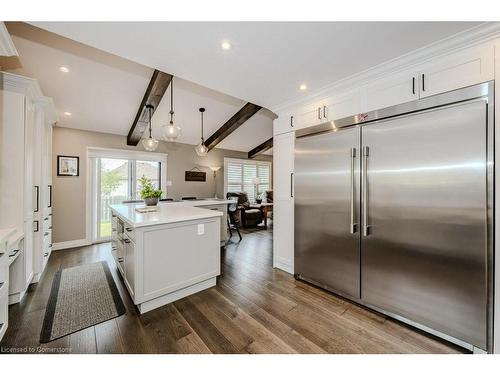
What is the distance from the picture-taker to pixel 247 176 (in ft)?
24.5

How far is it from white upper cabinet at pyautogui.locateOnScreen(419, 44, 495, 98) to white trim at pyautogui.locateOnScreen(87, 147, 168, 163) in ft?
17.1

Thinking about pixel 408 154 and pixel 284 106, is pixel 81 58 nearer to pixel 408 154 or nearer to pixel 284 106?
pixel 284 106

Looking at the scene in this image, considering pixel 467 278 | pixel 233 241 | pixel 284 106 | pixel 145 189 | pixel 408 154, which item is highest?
pixel 284 106

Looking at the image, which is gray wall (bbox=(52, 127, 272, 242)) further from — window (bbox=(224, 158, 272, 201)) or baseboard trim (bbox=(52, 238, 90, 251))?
window (bbox=(224, 158, 272, 201))

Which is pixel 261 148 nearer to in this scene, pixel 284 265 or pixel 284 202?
pixel 284 202

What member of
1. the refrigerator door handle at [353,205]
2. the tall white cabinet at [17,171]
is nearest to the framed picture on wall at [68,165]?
the tall white cabinet at [17,171]

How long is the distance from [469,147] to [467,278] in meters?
0.98

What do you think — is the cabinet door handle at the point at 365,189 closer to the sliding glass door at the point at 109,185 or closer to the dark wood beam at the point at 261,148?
the dark wood beam at the point at 261,148

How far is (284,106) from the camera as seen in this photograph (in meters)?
2.93

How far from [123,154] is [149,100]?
6.58ft

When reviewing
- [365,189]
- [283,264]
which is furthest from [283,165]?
[283,264]

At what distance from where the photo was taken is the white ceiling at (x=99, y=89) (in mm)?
2480

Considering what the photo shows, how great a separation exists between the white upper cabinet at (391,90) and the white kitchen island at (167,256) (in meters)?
2.09
